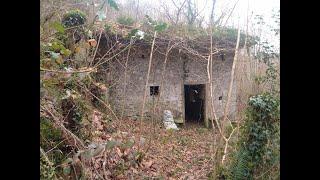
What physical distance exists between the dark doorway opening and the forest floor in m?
1.68

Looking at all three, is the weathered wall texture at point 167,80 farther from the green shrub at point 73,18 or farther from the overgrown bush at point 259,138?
the overgrown bush at point 259,138

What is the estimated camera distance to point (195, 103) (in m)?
12.0

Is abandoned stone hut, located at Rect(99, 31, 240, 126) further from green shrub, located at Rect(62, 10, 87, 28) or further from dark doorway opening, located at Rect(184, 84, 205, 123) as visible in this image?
green shrub, located at Rect(62, 10, 87, 28)

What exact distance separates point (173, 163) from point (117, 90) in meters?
3.42

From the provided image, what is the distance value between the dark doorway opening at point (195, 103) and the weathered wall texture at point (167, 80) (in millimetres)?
808

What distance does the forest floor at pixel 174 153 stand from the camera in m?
5.87

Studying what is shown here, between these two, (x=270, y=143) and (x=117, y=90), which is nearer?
(x=270, y=143)

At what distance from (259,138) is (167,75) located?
5.31 metres

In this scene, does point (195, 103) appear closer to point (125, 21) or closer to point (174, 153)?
point (125, 21)

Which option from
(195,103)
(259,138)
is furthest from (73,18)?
(195,103)
